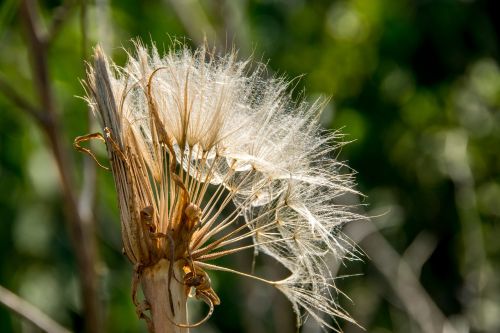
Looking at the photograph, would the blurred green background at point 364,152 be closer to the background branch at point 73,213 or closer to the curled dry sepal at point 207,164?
the background branch at point 73,213

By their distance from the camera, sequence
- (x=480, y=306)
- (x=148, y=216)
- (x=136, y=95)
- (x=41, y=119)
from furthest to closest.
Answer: (x=480, y=306)
(x=41, y=119)
(x=136, y=95)
(x=148, y=216)

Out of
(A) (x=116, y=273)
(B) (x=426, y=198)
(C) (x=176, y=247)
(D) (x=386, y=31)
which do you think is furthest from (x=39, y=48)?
(B) (x=426, y=198)

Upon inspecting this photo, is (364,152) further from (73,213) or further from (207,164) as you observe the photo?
A: (207,164)

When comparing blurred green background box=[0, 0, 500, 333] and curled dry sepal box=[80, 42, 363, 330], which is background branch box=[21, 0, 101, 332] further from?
curled dry sepal box=[80, 42, 363, 330]

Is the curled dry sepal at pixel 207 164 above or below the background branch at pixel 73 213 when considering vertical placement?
above

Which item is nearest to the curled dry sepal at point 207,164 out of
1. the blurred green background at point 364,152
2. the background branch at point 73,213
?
the background branch at point 73,213

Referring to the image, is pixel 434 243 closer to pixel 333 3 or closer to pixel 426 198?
pixel 426 198
